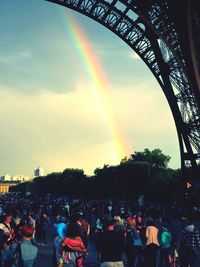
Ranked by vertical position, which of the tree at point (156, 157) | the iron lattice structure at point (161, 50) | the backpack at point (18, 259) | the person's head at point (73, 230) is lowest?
the backpack at point (18, 259)

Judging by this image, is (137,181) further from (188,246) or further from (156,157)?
(188,246)

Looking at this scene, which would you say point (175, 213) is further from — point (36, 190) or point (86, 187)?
point (36, 190)

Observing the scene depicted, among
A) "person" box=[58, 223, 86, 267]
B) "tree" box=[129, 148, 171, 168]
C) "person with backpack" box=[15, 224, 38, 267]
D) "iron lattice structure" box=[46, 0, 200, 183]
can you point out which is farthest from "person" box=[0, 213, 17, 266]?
"tree" box=[129, 148, 171, 168]

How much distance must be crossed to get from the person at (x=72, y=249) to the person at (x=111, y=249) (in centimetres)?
50

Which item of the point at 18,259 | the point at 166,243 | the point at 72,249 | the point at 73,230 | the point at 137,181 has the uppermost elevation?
the point at 137,181

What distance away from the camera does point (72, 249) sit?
7508 millimetres

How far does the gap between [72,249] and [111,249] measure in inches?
29.5

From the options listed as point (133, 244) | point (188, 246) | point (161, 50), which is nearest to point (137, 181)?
point (161, 50)

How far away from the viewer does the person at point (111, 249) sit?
7.02 metres

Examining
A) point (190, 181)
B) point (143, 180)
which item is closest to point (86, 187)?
point (143, 180)

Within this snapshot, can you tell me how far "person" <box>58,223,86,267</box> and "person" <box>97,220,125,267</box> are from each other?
501mm

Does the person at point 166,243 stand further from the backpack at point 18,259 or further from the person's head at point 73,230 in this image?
the backpack at point 18,259

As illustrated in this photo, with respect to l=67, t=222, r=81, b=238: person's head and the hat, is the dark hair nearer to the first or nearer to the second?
l=67, t=222, r=81, b=238: person's head

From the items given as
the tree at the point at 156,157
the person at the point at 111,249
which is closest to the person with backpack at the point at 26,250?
the person at the point at 111,249
